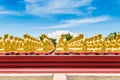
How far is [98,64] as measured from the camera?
837 centimetres

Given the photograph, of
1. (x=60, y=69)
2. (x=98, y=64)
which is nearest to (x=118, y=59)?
(x=98, y=64)

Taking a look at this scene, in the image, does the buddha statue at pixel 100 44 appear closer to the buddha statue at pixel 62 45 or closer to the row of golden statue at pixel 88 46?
the row of golden statue at pixel 88 46

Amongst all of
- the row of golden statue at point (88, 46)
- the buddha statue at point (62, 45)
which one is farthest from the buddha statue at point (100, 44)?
the buddha statue at point (62, 45)

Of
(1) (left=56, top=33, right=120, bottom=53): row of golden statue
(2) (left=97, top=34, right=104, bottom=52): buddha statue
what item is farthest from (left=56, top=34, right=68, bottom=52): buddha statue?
(2) (left=97, top=34, right=104, bottom=52): buddha statue

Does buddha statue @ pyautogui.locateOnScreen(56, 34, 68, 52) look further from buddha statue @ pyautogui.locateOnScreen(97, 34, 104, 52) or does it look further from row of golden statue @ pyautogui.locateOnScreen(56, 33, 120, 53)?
buddha statue @ pyautogui.locateOnScreen(97, 34, 104, 52)

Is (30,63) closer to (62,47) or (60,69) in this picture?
(60,69)

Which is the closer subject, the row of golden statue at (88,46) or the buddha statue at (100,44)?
the row of golden statue at (88,46)

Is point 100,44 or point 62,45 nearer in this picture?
point 62,45

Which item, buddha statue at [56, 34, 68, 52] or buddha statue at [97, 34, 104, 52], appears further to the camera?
buddha statue at [97, 34, 104, 52]

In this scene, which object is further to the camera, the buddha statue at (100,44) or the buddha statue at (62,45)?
the buddha statue at (100,44)

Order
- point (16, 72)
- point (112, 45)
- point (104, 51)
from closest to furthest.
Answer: point (16, 72)
point (104, 51)
point (112, 45)

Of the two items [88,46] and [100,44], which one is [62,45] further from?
[100,44]

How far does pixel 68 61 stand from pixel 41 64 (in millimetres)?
993

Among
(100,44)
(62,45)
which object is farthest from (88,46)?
(62,45)
